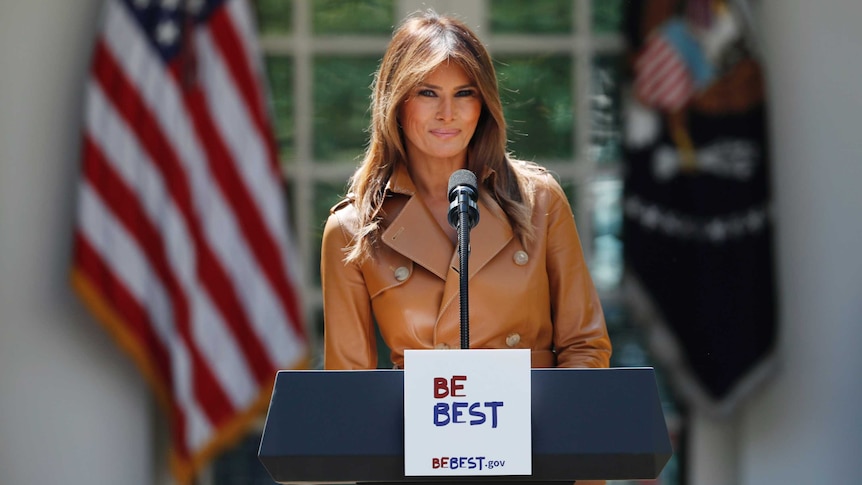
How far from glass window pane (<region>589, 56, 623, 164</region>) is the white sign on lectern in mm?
3378

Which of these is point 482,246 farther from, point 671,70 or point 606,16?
point 606,16

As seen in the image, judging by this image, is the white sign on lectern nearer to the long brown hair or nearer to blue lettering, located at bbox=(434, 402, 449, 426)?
blue lettering, located at bbox=(434, 402, 449, 426)

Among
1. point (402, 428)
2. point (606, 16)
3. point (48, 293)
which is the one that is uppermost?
point (606, 16)

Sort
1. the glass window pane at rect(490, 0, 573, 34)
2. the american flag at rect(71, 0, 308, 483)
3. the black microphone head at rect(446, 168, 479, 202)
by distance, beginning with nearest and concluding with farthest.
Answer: the black microphone head at rect(446, 168, 479, 202) → the american flag at rect(71, 0, 308, 483) → the glass window pane at rect(490, 0, 573, 34)

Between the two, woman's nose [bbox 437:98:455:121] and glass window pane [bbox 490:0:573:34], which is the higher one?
glass window pane [bbox 490:0:573:34]

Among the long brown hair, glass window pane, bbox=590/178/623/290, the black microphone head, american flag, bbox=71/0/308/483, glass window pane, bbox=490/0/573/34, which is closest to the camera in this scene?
the black microphone head

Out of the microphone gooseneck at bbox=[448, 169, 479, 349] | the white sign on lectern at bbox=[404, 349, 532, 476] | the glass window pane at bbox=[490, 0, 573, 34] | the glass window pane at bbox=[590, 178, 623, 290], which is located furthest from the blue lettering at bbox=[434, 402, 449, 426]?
the glass window pane at bbox=[490, 0, 573, 34]

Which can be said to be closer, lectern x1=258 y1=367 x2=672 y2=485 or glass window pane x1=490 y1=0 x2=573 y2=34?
lectern x1=258 y1=367 x2=672 y2=485

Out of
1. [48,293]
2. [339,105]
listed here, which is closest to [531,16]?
[339,105]

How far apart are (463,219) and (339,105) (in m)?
3.24

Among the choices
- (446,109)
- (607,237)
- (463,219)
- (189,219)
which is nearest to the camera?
(463,219)

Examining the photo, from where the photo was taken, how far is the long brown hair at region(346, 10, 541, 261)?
2.58 metres

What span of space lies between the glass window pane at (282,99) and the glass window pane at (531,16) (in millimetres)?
832

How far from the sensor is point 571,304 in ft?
8.73
